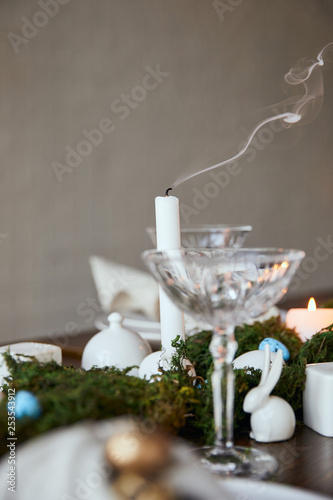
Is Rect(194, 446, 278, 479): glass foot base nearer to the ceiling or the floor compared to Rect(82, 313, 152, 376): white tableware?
nearer to the floor

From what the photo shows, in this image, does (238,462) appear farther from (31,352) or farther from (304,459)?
(31,352)

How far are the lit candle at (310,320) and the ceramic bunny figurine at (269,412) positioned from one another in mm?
355

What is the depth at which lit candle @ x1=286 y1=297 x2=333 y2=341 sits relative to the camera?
100 cm

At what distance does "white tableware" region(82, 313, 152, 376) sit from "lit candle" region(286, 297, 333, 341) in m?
0.30

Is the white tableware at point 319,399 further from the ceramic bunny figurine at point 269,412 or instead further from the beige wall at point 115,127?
the beige wall at point 115,127

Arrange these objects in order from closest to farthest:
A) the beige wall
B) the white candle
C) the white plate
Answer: the white plate < the white candle < the beige wall

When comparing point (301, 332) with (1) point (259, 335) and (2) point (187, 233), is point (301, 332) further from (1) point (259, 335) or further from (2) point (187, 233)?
(2) point (187, 233)

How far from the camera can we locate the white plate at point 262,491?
47cm

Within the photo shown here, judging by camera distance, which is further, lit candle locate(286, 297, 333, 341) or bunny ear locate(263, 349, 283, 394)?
lit candle locate(286, 297, 333, 341)

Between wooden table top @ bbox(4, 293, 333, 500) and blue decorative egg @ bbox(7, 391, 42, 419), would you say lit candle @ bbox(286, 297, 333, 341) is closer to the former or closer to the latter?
wooden table top @ bbox(4, 293, 333, 500)

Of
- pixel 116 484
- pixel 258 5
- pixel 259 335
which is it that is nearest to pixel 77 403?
pixel 116 484

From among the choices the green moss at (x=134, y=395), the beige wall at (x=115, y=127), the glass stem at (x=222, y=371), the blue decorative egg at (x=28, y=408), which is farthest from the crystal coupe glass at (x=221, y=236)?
the beige wall at (x=115, y=127)

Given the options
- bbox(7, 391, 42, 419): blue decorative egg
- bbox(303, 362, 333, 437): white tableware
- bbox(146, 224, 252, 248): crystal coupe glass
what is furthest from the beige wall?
bbox(7, 391, 42, 419): blue decorative egg

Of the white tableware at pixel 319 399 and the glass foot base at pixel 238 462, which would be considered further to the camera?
the white tableware at pixel 319 399
